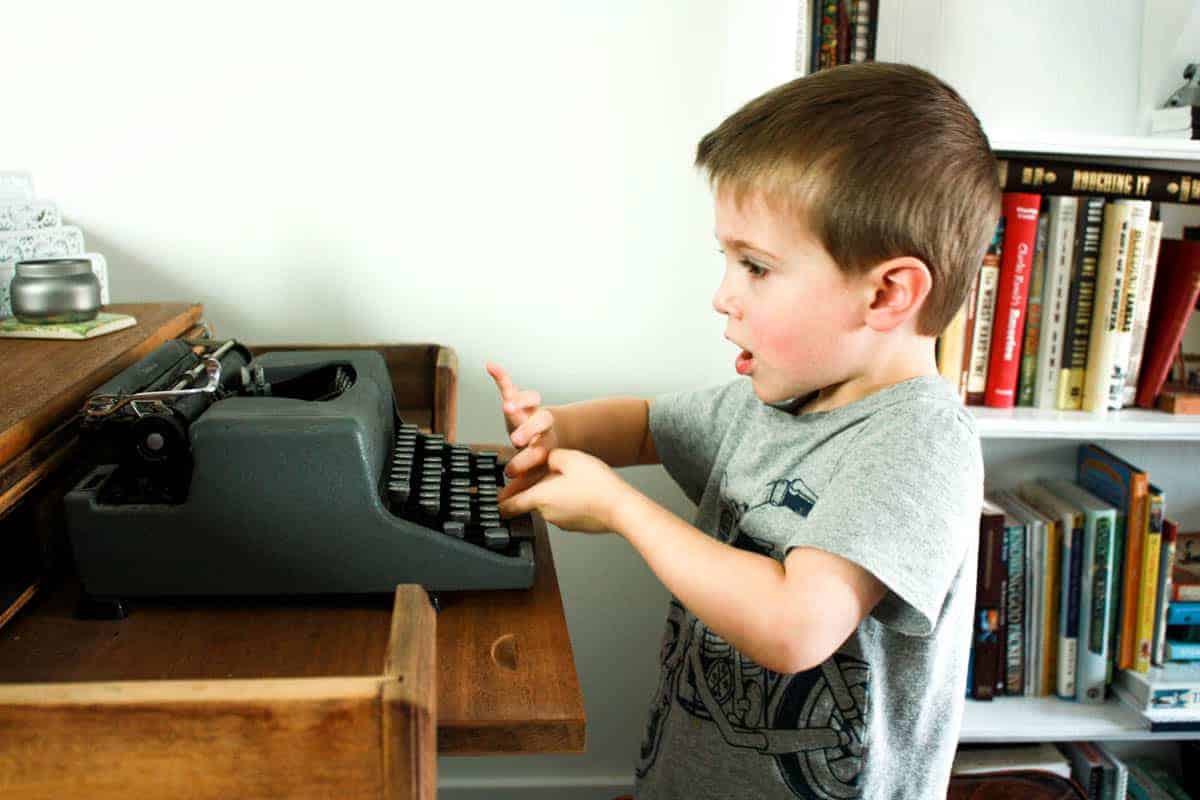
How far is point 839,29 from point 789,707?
100cm

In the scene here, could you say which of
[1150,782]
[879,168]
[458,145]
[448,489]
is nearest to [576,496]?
[448,489]

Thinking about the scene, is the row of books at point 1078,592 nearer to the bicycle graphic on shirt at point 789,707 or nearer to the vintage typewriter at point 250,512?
the bicycle graphic on shirt at point 789,707

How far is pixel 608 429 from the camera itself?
118 centimetres

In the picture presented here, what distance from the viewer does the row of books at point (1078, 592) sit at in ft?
5.07

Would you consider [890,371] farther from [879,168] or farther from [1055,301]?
[1055,301]

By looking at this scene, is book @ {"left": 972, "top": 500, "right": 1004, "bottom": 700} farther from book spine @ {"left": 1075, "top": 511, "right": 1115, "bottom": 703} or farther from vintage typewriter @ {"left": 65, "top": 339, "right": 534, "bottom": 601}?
vintage typewriter @ {"left": 65, "top": 339, "right": 534, "bottom": 601}

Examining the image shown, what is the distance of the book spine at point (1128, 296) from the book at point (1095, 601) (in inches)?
7.1

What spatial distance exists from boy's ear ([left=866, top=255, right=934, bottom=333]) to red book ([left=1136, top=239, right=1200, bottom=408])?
32.8 inches

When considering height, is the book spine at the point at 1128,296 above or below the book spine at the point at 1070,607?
above

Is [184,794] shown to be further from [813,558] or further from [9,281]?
[9,281]

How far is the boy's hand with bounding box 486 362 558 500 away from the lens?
1.01 metres

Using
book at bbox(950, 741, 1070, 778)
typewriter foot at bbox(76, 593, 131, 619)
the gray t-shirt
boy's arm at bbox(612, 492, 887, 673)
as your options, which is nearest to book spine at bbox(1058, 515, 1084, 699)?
book at bbox(950, 741, 1070, 778)

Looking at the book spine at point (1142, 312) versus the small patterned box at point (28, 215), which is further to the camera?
the book spine at point (1142, 312)

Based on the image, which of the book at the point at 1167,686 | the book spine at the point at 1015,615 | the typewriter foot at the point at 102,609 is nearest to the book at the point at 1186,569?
the book at the point at 1167,686
